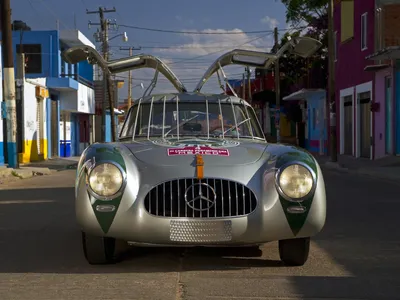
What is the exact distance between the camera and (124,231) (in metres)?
4.72

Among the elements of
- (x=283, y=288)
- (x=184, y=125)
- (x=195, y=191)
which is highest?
(x=184, y=125)

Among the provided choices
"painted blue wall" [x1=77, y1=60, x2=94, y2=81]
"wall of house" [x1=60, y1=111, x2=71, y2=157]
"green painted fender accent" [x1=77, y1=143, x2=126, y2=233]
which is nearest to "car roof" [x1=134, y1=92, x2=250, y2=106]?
"green painted fender accent" [x1=77, y1=143, x2=126, y2=233]

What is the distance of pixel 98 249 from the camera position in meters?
5.05

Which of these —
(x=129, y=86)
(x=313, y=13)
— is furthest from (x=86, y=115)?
(x=313, y=13)

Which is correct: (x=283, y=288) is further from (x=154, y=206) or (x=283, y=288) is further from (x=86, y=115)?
(x=86, y=115)

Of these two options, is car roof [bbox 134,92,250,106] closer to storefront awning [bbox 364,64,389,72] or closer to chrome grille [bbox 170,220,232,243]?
chrome grille [bbox 170,220,232,243]

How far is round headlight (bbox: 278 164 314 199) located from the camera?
189 inches

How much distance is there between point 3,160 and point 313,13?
22.1 metres

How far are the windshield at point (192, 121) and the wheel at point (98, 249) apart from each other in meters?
1.47

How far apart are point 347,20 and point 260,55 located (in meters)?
→ 21.4

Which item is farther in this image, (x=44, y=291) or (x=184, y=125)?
(x=184, y=125)

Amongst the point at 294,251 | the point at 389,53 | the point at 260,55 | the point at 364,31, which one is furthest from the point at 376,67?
the point at 294,251

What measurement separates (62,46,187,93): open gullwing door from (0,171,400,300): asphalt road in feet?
6.69

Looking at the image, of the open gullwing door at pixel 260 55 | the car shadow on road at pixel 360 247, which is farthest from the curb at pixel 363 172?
the open gullwing door at pixel 260 55
